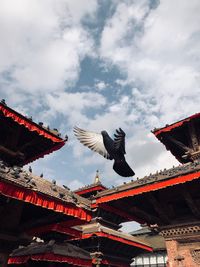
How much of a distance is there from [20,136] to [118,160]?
6005 mm

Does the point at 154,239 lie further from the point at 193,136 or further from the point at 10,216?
the point at 10,216

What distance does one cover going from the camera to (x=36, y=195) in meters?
6.12

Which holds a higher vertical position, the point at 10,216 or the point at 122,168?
the point at 122,168

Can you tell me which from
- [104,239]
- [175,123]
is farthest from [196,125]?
[104,239]

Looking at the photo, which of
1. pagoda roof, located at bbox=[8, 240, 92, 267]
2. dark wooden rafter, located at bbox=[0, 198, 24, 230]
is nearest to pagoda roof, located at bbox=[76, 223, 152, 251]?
pagoda roof, located at bbox=[8, 240, 92, 267]

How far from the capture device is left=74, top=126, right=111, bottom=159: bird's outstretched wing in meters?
14.9

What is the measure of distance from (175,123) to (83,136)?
275 inches

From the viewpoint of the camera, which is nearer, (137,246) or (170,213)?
(170,213)

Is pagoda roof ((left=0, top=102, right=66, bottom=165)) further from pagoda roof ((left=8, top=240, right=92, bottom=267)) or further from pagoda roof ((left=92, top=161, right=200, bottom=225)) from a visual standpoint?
pagoda roof ((left=8, top=240, right=92, bottom=267))

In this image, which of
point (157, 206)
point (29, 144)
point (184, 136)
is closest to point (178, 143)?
point (184, 136)

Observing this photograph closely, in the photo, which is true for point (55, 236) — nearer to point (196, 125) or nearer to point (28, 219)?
point (28, 219)

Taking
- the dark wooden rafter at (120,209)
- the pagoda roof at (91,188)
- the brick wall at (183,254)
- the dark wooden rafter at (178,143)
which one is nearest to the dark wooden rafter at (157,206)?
the brick wall at (183,254)

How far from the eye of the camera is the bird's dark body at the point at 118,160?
13.5 metres

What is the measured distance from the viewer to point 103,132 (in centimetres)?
1376
